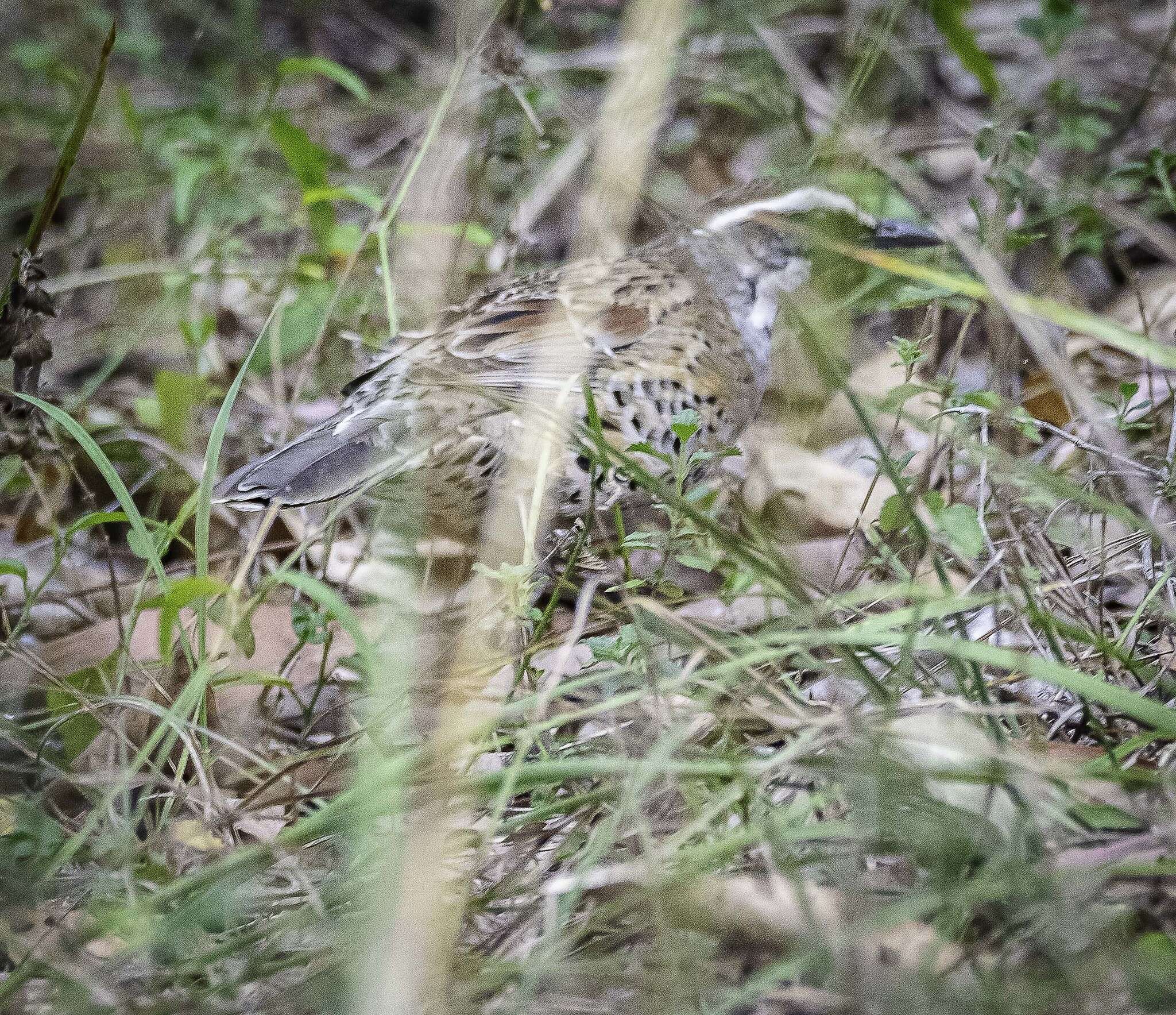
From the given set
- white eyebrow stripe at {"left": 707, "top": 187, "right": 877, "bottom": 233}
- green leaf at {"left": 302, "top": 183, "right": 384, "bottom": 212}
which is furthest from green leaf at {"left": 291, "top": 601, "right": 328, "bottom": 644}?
white eyebrow stripe at {"left": 707, "top": 187, "right": 877, "bottom": 233}

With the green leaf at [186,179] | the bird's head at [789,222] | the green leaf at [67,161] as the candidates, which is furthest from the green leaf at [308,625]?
the green leaf at [186,179]

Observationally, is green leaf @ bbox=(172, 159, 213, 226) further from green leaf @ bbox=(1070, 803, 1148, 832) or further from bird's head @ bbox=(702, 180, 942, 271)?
green leaf @ bbox=(1070, 803, 1148, 832)

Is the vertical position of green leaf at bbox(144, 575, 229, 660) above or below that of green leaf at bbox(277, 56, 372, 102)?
below

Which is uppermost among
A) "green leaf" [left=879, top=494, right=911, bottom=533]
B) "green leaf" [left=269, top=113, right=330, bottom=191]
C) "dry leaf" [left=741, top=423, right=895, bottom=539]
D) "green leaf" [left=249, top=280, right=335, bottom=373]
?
"green leaf" [left=269, top=113, right=330, bottom=191]

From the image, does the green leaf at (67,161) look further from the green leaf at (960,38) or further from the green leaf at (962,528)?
the green leaf at (960,38)

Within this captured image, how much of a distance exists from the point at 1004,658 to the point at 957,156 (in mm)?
3718

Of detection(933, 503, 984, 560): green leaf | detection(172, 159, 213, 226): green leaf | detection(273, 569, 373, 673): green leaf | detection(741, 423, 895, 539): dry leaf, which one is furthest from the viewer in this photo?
detection(172, 159, 213, 226): green leaf

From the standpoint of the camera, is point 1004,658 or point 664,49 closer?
point 1004,658

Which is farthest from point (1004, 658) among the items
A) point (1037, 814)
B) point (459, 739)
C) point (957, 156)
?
point (957, 156)

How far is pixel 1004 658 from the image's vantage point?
186cm

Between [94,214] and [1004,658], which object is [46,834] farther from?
[94,214]

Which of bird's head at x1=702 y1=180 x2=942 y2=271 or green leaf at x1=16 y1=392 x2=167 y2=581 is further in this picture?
bird's head at x1=702 y1=180 x2=942 y2=271

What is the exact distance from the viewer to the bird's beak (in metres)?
3.86

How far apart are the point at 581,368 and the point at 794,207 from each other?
0.99 meters
